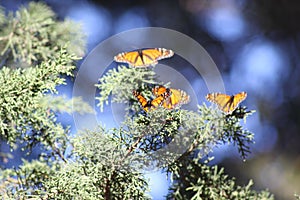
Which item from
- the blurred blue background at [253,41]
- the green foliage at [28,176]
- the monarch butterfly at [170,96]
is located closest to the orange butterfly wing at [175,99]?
the monarch butterfly at [170,96]

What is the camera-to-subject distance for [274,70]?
1531 mm

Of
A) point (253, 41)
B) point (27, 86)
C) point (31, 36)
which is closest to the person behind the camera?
point (27, 86)

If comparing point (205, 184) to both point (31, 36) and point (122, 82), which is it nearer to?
point (122, 82)

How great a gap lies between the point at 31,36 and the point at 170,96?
28cm

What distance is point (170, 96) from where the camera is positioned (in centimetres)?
36

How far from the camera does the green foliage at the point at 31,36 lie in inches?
21.9

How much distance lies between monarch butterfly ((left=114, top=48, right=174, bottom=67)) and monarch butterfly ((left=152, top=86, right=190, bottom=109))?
55mm

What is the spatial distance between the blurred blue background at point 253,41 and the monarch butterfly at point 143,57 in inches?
35.4

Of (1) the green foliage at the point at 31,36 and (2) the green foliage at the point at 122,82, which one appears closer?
(2) the green foliage at the point at 122,82

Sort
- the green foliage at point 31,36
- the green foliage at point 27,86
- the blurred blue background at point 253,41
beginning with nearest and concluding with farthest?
the green foliage at point 27,86
the green foliage at point 31,36
the blurred blue background at point 253,41

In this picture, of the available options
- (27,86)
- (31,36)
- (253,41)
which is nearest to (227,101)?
(27,86)

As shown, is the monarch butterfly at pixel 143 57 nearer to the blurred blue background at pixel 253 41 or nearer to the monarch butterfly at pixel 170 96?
the monarch butterfly at pixel 170 96

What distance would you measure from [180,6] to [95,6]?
0.31m

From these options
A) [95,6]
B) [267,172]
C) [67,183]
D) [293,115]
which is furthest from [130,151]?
[293,115]
